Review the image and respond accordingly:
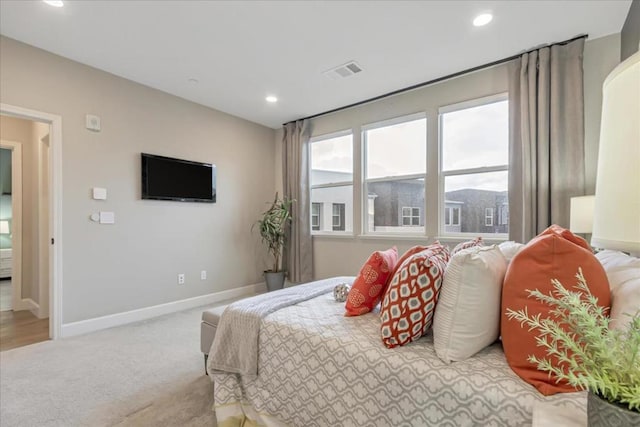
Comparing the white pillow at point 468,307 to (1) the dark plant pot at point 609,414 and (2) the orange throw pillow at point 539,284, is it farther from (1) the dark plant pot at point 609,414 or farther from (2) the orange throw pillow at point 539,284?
(1) the dark plant pot at point 609,414

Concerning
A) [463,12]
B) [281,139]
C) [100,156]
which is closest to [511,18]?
[463,12]

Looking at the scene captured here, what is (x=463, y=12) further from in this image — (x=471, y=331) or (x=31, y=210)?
(x=31, y=210)

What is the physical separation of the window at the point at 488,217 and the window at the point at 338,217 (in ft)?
6.16

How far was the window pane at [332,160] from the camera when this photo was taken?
14.5ft

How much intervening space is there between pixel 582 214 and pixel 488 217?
1.06 metres

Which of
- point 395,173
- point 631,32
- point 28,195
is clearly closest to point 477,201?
point 395,173

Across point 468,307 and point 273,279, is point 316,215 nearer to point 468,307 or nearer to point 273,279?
point 273,279

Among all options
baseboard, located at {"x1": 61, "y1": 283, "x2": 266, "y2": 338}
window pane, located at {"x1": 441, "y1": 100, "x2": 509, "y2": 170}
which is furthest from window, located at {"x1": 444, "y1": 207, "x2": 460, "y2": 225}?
baseboard, located at {"x1": 61, "y1": 283, "x2": 266, "y2": 338}

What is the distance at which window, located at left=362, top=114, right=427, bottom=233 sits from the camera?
147 inches

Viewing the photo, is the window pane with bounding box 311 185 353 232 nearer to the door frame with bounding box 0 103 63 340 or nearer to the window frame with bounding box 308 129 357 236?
the window frame with bounding box 308 129 357 236

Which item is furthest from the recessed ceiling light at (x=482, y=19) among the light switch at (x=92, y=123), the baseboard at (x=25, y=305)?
the baseboard at (x=25, y=305)

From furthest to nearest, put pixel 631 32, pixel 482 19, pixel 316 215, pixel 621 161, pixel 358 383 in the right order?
pixel 316 215 < pixel 482 19 < pixel 631 32 < pixel 358 383 < pixel 621 161

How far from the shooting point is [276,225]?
4.56 meters

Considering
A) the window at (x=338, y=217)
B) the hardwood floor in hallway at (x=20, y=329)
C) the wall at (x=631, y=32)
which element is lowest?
the hardwood floor in hallway at (x=20, y=329)
